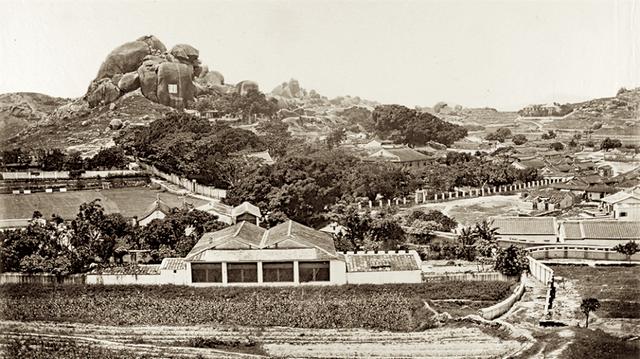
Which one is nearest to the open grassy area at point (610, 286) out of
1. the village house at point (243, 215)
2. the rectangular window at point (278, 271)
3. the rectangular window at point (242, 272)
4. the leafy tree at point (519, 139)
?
the rectangular window at point (278, 271)

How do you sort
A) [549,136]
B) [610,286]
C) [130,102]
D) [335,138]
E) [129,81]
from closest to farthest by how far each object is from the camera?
[610,286], [130,102], [129,81], [335,138], [549,136]

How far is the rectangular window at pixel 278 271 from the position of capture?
24.4m

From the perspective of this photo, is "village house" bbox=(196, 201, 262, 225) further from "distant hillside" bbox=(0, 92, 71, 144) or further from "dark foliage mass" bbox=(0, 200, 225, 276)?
"distant hillside" bbox=(0, 92, 71, 144)

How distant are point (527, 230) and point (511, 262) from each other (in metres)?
6.10

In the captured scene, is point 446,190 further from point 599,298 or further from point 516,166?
point 599,298

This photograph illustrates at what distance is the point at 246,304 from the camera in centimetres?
2261

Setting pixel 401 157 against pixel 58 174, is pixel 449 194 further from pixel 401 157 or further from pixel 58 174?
pixel 58 174

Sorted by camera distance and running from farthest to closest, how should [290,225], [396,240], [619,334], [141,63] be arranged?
[141,63] → [396,240] → [290,225] → [619,334]

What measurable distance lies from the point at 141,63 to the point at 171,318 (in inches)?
1779

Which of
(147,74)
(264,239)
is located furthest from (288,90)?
(264,239)

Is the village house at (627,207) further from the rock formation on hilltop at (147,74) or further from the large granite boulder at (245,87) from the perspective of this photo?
the large granite boulder at (245,87)

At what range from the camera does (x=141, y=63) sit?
62.9 m

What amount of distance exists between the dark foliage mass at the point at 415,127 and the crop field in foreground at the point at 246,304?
40.5m

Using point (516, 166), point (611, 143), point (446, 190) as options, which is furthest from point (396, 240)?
point (611, 143)
